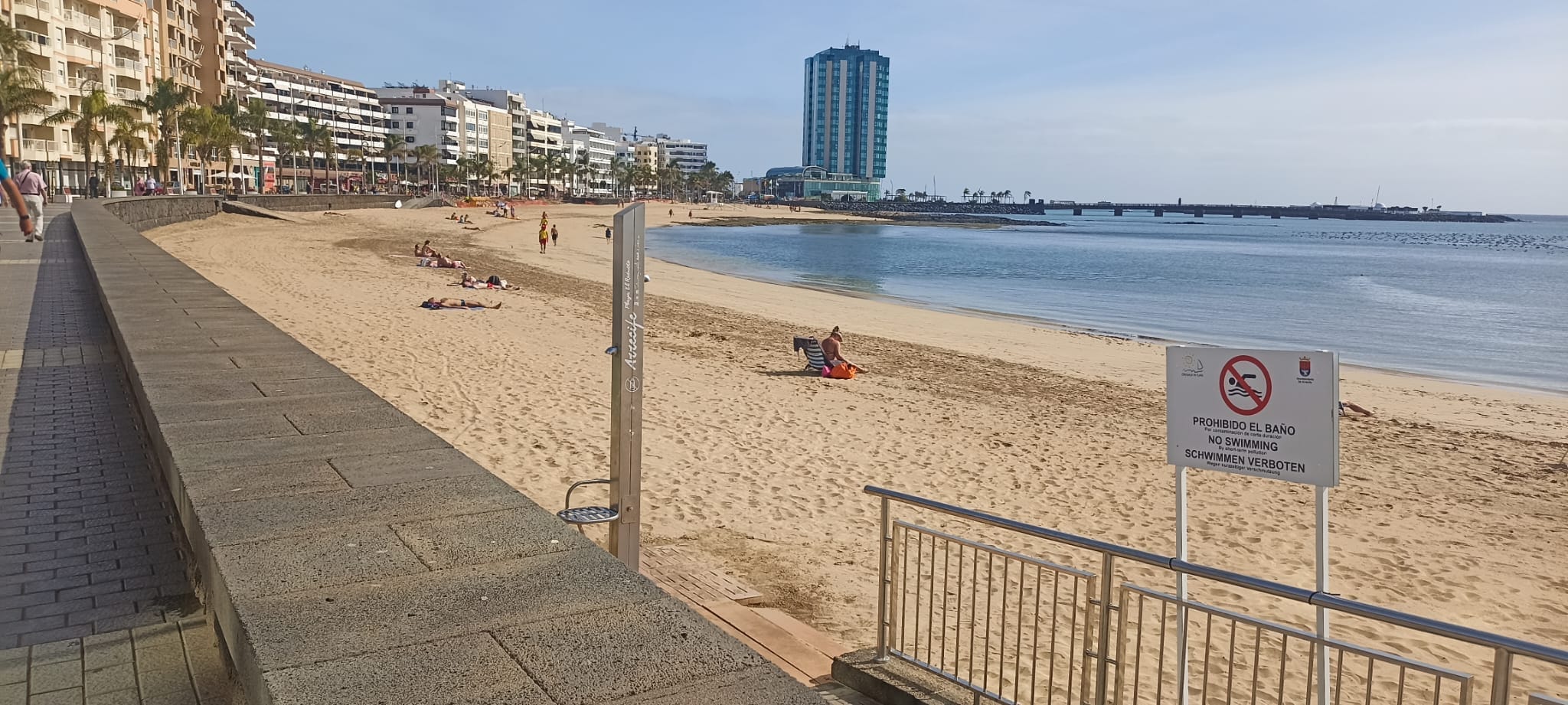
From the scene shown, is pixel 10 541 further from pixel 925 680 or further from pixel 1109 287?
pixel 1109 287

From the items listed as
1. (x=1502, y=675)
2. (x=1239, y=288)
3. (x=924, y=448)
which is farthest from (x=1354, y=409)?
(x=1239, y=288)

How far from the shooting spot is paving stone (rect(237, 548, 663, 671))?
2.34m

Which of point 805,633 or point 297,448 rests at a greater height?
point 297,448

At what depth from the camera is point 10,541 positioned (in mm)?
4367

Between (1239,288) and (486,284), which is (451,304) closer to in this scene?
(486,284)

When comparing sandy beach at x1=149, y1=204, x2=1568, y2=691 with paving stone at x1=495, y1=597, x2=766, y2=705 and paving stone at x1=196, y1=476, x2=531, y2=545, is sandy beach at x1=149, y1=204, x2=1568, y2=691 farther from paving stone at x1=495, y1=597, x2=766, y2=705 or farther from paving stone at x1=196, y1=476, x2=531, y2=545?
paving stone at x1=495, y1=597, x2=766, y2=705

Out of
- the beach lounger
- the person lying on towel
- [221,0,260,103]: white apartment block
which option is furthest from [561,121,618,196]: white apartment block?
the beach lounger

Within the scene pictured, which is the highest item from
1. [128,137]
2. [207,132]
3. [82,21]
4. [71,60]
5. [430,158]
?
[82,21]

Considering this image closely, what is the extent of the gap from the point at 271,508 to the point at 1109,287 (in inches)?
1830

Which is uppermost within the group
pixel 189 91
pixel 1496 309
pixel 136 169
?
pixel 189 91

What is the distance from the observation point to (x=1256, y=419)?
4.26 metres

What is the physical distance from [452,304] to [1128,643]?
16.8 m

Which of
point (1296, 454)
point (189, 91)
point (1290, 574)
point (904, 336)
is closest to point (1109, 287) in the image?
point (904, 336)

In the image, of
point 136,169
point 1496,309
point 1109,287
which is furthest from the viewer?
point 136,169
